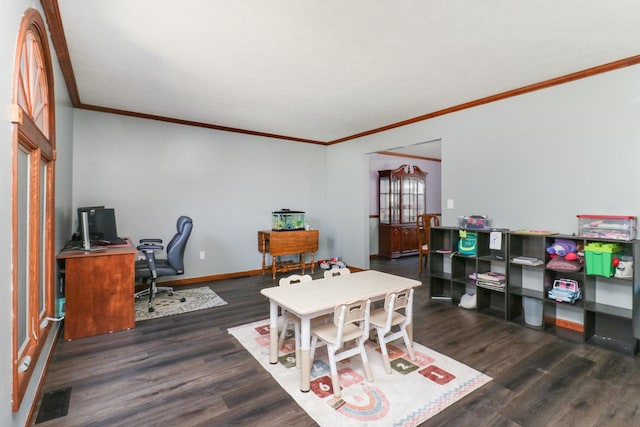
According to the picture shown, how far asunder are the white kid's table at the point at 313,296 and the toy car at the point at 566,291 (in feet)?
5.12

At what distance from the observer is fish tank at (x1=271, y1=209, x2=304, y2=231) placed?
5.54m

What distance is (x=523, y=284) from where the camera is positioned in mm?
3498

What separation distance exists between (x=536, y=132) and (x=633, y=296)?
172cm

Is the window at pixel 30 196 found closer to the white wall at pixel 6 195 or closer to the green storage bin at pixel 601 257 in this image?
the white wall at pixel 6 195

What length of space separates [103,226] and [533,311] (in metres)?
4.63

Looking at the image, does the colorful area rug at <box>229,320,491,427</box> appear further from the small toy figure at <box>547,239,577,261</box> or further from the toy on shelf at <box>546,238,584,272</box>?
the small toy figure at <box>547,239,577,261</box>

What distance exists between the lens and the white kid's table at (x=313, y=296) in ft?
6.68

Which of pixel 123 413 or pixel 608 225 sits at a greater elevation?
pixel 608 225

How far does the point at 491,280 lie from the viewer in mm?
3486

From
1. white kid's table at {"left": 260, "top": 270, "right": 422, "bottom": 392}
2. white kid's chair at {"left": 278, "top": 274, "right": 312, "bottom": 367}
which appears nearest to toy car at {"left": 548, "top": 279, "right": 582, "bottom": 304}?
white kid's table at {"left": 260, "top": 270, "right": 422, "bottom": 392}

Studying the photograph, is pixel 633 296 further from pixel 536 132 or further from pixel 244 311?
pixel 244 311

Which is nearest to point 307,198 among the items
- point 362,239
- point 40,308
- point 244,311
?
point 362,239

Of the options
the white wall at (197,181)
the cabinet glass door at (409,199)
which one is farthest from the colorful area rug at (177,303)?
the cabinet glass door at (409,199)

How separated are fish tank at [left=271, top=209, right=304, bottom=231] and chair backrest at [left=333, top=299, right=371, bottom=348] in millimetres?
3404
